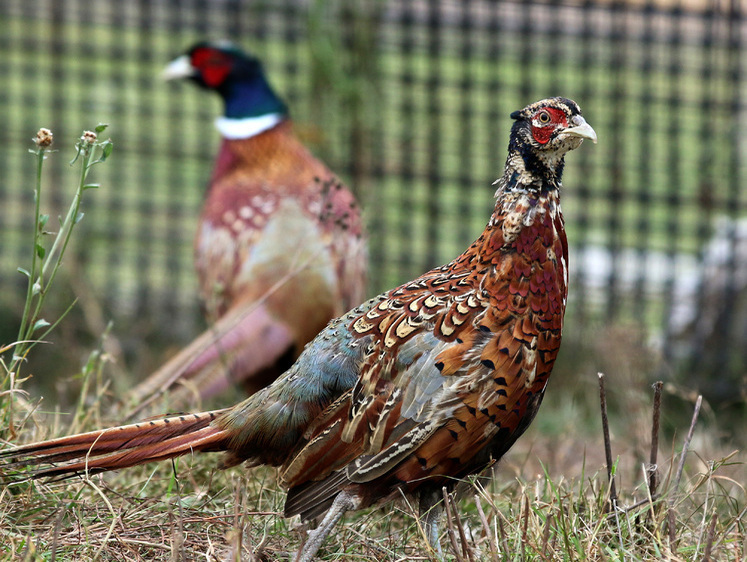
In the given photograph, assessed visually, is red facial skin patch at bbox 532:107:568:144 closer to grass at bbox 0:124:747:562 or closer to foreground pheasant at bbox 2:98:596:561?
foreground pheasant at bbox 2:98:596:561

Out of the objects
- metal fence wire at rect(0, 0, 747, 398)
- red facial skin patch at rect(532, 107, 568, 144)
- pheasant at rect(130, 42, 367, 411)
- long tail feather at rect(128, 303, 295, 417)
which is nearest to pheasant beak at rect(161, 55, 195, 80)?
pheasant at rect(130, 42, 367, 411)

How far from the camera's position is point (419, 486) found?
289 centimetres

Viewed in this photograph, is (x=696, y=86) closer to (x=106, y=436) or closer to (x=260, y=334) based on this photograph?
(x=260, y=334)

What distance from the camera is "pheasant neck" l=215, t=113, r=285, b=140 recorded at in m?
5.38

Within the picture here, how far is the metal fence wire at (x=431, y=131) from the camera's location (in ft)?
21.6

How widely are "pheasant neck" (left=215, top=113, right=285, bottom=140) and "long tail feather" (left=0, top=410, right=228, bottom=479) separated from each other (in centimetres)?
268

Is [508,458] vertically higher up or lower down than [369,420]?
lower down

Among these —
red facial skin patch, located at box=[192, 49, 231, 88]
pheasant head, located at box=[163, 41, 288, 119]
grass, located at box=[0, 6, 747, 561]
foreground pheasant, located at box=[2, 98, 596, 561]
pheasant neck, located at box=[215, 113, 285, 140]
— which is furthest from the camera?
grass, located at box=[0, 6, 747, 561]

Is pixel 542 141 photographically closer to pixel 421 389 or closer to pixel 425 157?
pixel 421 389

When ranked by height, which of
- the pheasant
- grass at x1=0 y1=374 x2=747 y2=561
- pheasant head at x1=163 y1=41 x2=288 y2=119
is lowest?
grass at x1=0 y1=374 x2=747 y2=561

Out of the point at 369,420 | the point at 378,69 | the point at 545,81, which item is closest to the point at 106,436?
the point at 369,420

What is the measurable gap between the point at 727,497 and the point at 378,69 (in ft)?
14.2

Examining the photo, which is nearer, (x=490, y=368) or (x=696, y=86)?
(x=490, y=368)

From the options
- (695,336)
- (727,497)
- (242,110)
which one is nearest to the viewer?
(727,497)
